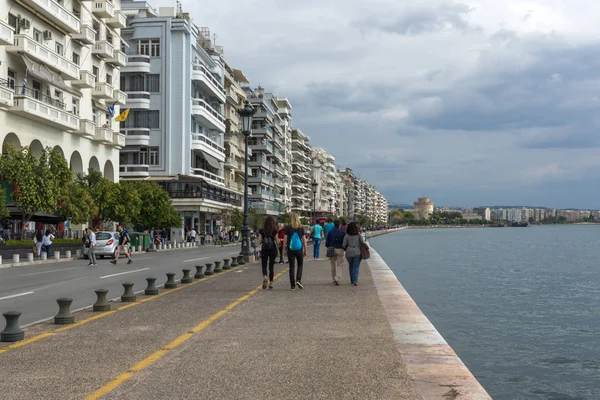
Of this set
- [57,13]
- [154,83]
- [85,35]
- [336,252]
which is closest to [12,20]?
[57,13]

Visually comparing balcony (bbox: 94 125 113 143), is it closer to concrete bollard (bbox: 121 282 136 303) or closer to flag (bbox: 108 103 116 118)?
flag (bbox: 108 103 116 118)

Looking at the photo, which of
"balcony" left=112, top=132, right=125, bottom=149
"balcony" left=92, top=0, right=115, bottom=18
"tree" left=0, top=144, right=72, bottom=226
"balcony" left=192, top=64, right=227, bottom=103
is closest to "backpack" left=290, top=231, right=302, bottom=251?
"tree" left=0, top=144, right=72, bottom=226

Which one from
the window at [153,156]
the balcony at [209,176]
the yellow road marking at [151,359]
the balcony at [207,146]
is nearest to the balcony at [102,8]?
the window at [153,156]

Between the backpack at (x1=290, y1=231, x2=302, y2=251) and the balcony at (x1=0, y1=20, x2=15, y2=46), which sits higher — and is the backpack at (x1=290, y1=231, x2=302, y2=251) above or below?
below

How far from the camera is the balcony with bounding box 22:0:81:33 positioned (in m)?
37.8

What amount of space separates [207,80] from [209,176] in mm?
9594

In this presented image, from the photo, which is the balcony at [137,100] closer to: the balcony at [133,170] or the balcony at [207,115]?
the balcony at [207,115]

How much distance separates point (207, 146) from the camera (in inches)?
2591

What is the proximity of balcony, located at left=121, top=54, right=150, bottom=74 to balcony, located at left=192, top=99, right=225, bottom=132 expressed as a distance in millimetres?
5343

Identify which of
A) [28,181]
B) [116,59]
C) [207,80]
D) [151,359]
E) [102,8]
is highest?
[102,8]

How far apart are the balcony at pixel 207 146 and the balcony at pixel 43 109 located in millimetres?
20191

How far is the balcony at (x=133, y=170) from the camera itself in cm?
5938

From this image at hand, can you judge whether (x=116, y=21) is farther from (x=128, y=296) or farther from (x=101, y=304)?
(x=101, y=304)

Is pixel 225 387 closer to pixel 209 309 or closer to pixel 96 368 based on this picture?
pixel 96 368
